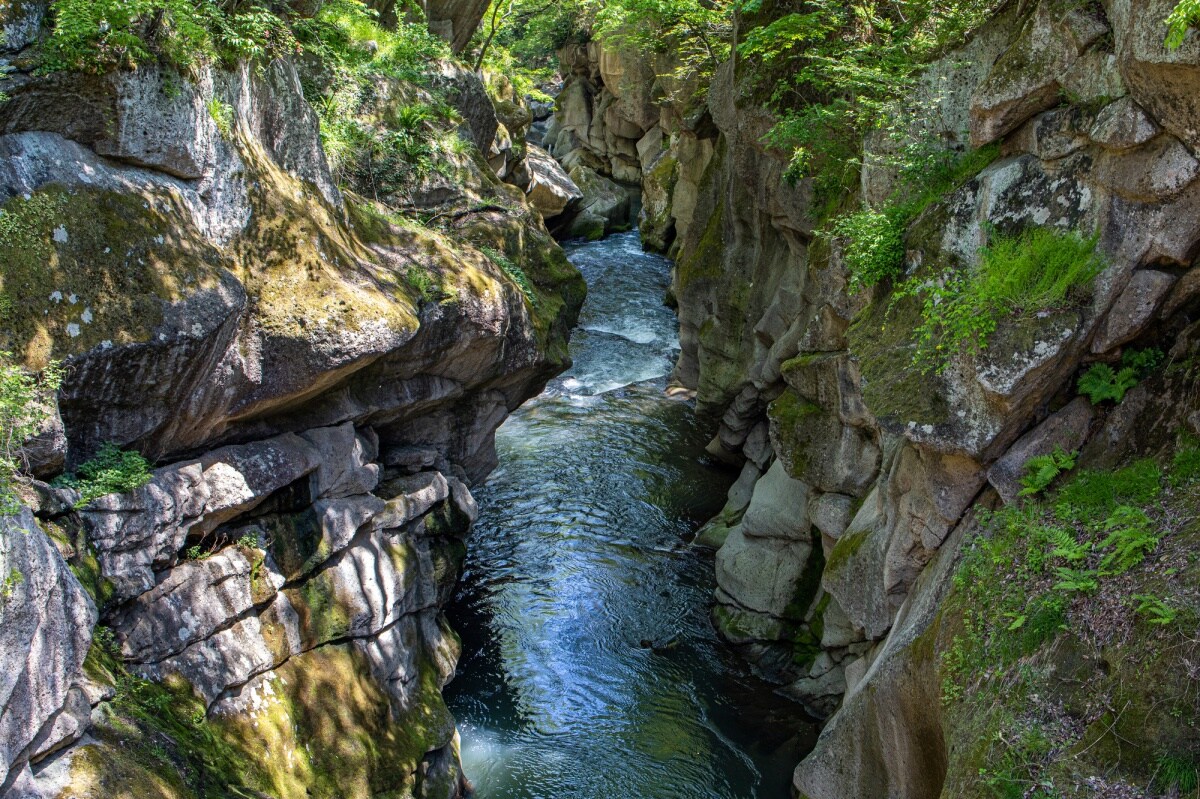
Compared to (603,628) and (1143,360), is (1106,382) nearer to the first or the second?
(1143,360)

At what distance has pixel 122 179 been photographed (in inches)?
342

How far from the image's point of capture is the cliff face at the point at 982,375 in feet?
23.9

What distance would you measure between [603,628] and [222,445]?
24.9ft

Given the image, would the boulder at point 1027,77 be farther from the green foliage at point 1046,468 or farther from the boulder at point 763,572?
the boulder at point 763,572

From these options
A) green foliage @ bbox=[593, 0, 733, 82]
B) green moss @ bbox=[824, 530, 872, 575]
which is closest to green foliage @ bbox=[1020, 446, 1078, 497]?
green moss @ bbox=[824, 530, 872, 575]

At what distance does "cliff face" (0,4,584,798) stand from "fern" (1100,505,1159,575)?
7749 mm

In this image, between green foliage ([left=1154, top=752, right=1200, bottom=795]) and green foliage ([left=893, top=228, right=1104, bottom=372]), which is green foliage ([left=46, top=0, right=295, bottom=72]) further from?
green foliage ([left=1154, top=752, right=1200, bottom=795])

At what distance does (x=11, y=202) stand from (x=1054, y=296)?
936 cm

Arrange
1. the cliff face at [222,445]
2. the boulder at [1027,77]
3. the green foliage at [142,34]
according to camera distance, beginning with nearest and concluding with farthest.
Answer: the cliff face at [222,445]
the boulder at [1027,77]
the green foliage at [142,34]

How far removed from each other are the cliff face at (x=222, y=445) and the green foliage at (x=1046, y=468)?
7189mm

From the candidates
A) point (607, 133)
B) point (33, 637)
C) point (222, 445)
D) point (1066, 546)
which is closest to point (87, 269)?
point (222, 445)

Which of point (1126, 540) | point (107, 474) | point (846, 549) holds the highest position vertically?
point (1126, 540)

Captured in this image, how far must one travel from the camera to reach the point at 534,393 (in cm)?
1669

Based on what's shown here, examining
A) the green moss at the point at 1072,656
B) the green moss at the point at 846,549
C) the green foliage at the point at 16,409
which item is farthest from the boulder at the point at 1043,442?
the green foliage at the point at 16,409
